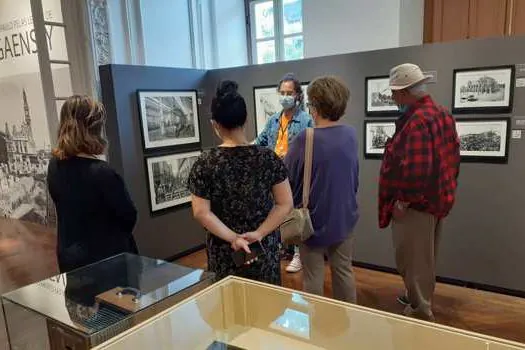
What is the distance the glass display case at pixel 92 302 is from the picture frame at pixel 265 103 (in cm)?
275

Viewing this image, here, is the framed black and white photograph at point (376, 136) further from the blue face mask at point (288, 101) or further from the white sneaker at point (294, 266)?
the white sneaker at point (294, 266)

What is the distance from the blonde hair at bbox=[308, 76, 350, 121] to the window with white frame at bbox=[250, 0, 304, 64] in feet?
11.5

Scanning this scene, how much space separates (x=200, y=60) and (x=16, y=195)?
289cm

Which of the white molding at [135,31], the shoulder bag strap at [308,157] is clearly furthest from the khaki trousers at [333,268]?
the white molding at [135,31]

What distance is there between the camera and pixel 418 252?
2.45 metres

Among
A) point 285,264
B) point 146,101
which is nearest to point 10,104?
point 146,101

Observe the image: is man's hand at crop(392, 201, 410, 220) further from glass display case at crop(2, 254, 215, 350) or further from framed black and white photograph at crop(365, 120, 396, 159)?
glass display case at crop(2, 254, 215, 350)

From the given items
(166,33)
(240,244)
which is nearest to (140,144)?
(166,33)

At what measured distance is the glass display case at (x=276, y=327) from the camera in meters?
1.01

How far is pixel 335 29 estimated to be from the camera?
476cm

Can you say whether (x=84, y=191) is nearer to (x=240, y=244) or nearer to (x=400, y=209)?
Result: (x=240, y=244)

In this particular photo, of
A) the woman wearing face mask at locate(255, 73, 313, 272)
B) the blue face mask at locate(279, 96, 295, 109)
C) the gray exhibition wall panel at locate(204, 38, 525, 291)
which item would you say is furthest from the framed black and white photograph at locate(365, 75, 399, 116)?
the blue face mask at locate(279, 96, 295, 109)

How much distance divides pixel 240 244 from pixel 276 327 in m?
0.48

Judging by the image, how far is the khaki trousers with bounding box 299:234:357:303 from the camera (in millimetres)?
2180
